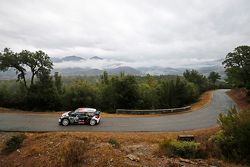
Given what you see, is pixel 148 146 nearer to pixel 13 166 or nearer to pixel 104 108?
pixel 13 166

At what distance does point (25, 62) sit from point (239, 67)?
38586 millimetres

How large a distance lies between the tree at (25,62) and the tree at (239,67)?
106ft

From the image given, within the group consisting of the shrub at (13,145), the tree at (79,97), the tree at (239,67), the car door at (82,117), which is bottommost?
the shrub at (13,145)

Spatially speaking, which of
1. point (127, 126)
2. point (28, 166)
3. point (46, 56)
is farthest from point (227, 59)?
point (28, 166)

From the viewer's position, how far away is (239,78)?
43.9 m

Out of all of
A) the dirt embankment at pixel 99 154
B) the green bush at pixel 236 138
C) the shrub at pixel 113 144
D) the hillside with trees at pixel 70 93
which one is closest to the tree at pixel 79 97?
the hillside with trees at pixel 70 93

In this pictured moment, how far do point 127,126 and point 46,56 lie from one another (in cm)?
2307

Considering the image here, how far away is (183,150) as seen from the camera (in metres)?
12.5

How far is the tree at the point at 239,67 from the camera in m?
43.0

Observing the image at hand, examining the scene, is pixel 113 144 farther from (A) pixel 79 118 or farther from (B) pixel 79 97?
(B) pixel 79 97

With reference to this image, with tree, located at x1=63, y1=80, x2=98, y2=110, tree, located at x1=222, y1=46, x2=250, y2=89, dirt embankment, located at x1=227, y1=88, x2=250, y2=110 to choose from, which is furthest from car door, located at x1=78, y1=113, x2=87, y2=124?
tree, located at x1=222, y1=46, x2=250, y2=89

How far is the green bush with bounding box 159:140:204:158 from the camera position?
40.5ft

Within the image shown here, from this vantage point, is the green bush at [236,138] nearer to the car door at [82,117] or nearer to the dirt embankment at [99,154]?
the dirt embankment at [99,154]

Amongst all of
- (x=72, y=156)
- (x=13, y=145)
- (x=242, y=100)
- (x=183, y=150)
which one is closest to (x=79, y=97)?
(x=13, y=145)
